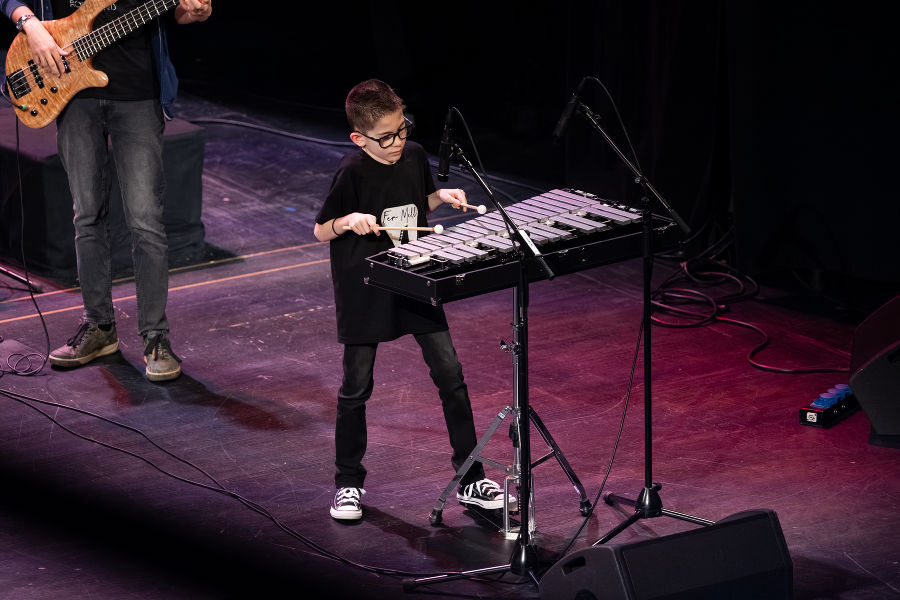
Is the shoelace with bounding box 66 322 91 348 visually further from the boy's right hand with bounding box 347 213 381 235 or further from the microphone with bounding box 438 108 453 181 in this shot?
the microphone with bounding box 438 108 453 181

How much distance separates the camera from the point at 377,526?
164 inches

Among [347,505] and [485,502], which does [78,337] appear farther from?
[485,502]

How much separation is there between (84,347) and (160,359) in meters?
0.42

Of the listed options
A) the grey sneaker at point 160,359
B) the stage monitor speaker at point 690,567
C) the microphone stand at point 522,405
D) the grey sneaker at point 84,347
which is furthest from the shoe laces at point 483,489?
the grey sneaker at point 84,347

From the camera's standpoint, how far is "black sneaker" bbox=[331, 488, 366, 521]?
13.6 ft

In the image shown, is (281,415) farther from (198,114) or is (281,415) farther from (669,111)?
(198,114)

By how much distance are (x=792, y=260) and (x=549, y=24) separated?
3.82 meters

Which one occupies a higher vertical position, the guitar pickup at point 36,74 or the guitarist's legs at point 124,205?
the guitar pickup at point 36,74

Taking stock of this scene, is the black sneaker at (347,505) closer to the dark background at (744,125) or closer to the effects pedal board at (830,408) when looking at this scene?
the effects pedal board at (830,408)

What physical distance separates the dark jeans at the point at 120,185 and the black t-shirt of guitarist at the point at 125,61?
0.15 ft

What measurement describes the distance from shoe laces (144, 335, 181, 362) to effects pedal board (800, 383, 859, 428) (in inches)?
110

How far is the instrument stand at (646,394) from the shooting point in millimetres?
A: 3725

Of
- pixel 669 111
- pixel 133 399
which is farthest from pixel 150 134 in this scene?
pixel 669 111

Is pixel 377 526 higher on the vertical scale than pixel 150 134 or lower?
lower
